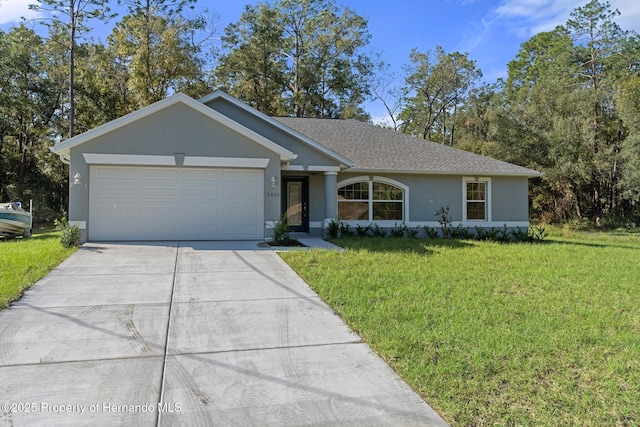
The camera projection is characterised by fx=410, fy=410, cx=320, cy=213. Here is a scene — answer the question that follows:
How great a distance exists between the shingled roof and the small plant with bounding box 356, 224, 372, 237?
80.8 inches

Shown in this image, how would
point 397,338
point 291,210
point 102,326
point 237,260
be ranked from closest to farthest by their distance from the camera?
point 397,338 < point 102,326 < point 237,260 < point 291,210

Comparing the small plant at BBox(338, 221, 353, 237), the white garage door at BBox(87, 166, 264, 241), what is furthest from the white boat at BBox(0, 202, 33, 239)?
the small plant at BBox(338, 221, 353, 237)

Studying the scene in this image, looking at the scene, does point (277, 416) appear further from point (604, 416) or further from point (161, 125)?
point (161, 125)

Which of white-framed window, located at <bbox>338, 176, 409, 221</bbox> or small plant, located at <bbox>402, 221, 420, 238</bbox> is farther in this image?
white-framed window, located at <bbox>338, 176, 409, 221</bbox>

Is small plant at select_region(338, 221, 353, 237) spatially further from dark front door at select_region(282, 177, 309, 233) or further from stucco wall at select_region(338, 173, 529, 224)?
stucco wall at select_region(338, 173, 529, 224)

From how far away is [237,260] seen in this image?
8930 mm

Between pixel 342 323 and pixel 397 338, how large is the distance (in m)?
0.84

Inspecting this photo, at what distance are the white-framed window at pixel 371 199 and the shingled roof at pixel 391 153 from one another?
2.33ft

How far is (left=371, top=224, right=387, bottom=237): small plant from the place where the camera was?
48.3 ft

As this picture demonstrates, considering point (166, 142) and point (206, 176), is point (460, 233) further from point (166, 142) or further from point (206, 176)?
point (166, 142)

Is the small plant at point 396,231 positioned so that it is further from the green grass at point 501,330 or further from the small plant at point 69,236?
the small plant at point 69,236

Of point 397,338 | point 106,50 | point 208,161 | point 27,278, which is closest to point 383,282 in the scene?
point 397,338

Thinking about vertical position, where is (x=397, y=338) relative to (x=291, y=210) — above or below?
below

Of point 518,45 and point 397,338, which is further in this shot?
point 518,45
